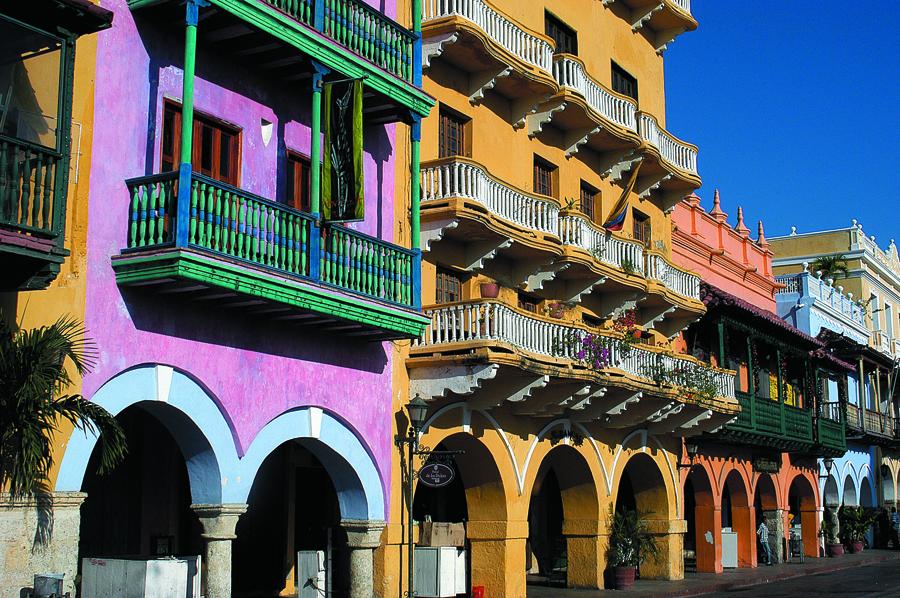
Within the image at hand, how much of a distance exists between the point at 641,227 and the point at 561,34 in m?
5.82

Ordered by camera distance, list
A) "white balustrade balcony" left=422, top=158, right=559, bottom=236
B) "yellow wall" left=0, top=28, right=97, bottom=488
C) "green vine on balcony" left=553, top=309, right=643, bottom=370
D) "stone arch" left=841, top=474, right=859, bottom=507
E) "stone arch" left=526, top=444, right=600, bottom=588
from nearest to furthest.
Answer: "yellow wall" left=0, top=28, right=97, bottom=488
"white balustrade balcony" left=422, top=158, right=559, bottom=236
"green vine on balcony" left=553, top=309, right=643, bottom=370
"stone arch" left=526, top=444, right=600, bottom=588
"stone arch" left=841, top=474, right=859, bottom=507

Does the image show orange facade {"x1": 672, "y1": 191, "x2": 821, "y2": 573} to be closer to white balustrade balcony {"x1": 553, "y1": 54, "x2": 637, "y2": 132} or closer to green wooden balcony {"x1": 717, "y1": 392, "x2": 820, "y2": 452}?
green wooden balcony {"x1": 717, "y1": 392, "x2": 820, "y2": 452}

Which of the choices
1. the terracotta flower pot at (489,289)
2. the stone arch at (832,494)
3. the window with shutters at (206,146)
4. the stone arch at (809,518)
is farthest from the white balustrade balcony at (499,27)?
the stone arch at (832,494)

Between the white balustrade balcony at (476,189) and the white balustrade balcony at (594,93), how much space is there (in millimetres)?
3412

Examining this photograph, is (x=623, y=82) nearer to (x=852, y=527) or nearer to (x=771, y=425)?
(x=771, y=425)

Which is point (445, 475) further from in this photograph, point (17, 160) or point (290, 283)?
point (17, 160)

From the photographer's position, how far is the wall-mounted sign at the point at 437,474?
17984mm

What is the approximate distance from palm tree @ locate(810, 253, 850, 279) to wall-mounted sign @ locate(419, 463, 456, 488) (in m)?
34.0

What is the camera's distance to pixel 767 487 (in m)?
35.2

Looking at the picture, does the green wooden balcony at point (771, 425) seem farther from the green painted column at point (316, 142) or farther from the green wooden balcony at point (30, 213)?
the green wooden balcony at point (30, 213)

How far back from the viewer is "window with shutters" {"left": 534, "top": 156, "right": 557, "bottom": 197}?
24188 mm

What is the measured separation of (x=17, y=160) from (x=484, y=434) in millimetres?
11012

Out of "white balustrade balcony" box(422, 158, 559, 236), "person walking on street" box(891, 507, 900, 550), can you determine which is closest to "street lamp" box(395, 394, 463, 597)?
"white balustrade balcony" box(422, 158, 559, 236)

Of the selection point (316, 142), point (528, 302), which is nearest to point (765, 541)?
point (528, 302)
